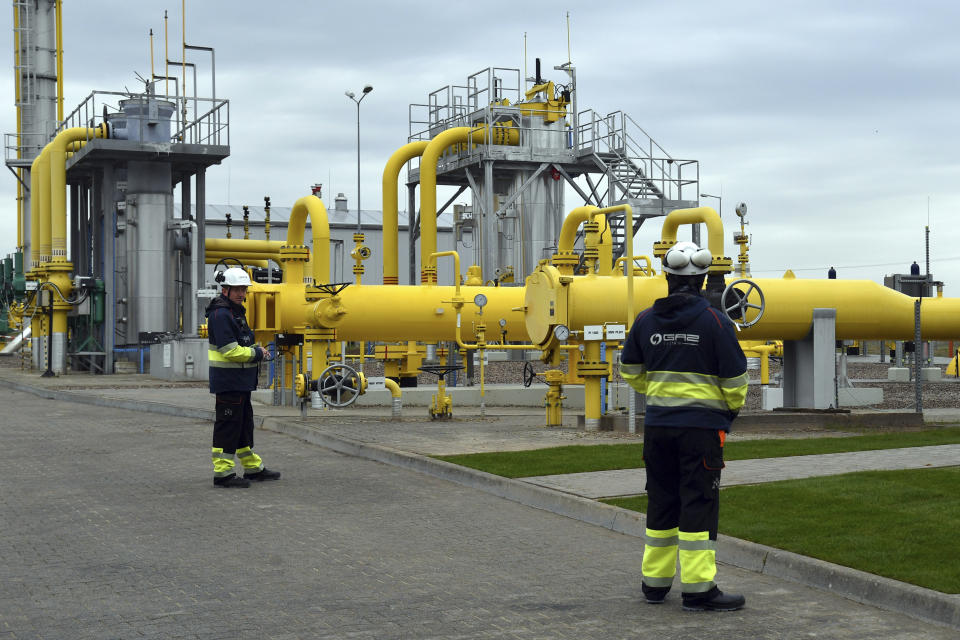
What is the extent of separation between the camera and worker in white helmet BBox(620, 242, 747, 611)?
618 centimetres

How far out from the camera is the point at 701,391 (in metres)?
6.38

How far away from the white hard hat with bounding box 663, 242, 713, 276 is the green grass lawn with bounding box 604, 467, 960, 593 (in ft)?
6.23

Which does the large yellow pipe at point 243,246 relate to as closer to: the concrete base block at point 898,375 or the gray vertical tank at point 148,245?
the gray vertical tank at point 148,245

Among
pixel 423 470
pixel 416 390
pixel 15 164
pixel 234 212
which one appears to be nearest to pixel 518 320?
pixel 416 390

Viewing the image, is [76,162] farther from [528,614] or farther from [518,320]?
[528,614]

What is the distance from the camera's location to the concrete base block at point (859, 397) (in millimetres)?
21219

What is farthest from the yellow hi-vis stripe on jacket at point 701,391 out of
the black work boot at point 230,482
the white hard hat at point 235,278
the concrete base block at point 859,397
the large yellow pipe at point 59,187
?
the large yellow pipe at point 59,187

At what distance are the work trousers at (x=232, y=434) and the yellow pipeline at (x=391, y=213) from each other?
17736mm

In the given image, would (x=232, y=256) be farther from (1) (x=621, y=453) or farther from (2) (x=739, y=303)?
(1) (x=621, y=453)

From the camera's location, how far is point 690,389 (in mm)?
6387

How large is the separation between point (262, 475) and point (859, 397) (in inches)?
525

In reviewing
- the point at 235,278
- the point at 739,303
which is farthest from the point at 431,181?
the point at 235,278

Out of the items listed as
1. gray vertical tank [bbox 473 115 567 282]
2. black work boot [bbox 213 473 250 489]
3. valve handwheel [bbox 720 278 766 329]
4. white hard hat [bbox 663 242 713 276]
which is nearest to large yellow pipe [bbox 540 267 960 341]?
valve handwheel [bbox 720 278 766 329]

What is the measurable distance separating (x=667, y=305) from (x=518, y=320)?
14493 millimetres
